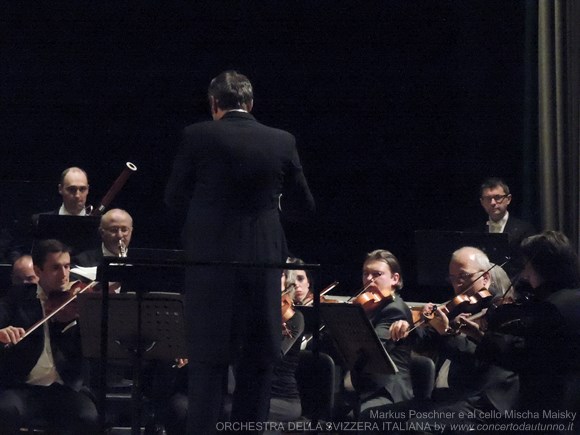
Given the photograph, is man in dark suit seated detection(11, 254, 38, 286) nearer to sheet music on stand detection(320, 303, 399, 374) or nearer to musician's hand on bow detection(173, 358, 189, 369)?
musician's hand on bow detection(173, 358, 189, 369)

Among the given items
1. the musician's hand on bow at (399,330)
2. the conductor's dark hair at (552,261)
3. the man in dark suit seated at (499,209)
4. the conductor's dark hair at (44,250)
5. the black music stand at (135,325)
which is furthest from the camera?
the man in dark suit seated at (499,209)

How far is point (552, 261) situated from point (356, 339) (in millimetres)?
1018

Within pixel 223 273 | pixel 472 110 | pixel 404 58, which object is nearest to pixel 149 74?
pixel 404 58

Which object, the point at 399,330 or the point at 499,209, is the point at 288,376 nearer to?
the point at 399,330

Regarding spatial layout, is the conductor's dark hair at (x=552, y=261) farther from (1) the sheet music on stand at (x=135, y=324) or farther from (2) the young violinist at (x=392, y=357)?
(1) the sheet music on stand at (x=135, y=324)

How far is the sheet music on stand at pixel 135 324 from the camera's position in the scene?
4445mm

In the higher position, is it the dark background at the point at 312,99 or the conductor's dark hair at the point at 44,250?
the dark background at the point at 312,99

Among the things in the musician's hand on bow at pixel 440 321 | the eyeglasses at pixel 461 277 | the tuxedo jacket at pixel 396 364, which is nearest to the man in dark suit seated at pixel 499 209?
the eyeglasses at pixel 461 277

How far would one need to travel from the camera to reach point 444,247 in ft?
19.6

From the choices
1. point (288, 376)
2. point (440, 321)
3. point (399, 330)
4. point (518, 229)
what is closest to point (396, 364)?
point (399, 330)

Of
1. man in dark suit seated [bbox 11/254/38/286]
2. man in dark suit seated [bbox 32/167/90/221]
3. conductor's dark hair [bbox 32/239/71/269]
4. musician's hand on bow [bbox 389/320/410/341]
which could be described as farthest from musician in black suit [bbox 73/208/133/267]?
musician's hand on bow [bbox 389/320/410/341]

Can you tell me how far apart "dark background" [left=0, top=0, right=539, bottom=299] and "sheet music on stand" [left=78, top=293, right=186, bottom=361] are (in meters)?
2.99

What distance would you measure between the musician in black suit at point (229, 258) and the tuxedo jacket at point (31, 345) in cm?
138

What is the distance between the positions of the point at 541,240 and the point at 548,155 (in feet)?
9.59
